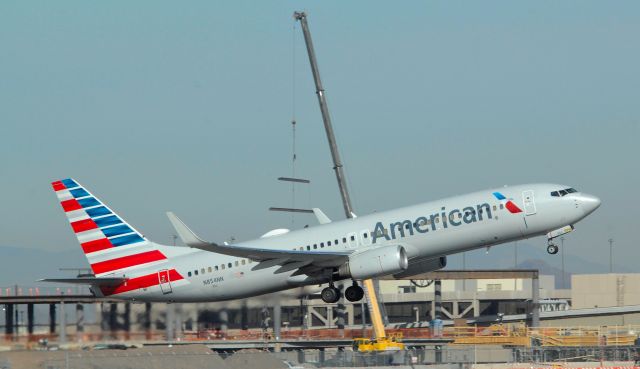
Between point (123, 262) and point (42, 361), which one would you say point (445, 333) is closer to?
point (123, 262)

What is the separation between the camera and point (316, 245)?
5694 centimetres

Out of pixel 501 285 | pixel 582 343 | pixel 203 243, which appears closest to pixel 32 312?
pixel 203 243

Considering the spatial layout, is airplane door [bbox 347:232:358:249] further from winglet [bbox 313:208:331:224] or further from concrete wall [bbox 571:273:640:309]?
concrete wall [bbox 571:273:640:309]

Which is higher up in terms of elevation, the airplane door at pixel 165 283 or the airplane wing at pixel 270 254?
the airplane wing at pixel 270 254

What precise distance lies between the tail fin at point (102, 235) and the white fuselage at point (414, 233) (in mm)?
1769

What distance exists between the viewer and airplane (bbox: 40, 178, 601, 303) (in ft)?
179

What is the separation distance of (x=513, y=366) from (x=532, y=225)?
1377 centimetres

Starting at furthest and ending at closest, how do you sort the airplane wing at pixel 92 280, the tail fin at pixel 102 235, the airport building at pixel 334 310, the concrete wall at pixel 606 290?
the concrete wall at pixel 606 290, the tail fin at pixel 102 235, the airport building at pixel 334 310, the airplane wing at pixel 92 280

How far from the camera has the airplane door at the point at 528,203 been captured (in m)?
54.6

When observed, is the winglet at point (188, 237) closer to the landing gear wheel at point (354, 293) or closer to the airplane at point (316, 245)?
the airplane at point (316, 245)

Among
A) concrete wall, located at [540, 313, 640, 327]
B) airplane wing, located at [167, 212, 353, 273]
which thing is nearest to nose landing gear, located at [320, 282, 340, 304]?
airplane wing, located at [167, 212, 353, 273]

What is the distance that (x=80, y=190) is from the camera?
6169 centimetres

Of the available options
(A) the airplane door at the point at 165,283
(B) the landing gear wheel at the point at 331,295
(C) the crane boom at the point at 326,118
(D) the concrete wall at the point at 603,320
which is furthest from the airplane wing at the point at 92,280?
Answer: (C) the crane boom at the point at 326,118

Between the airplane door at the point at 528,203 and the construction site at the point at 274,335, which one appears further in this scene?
the airplane door at the point at 528,203
